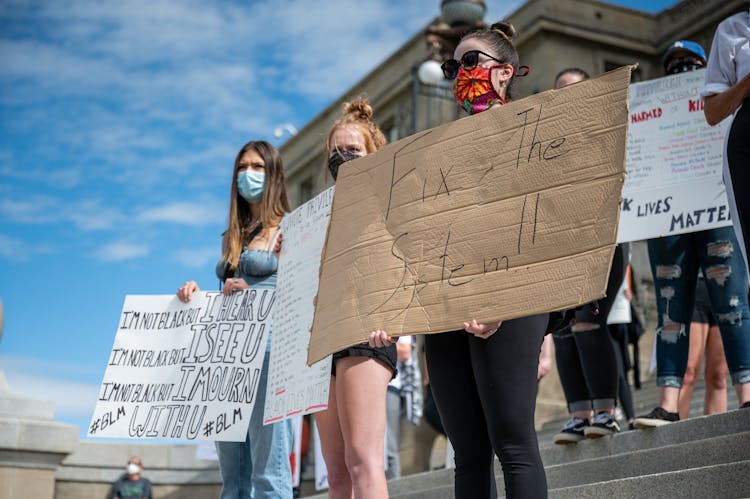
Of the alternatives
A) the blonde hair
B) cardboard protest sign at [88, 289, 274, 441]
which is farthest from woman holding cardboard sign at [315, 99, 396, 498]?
the blonde hair

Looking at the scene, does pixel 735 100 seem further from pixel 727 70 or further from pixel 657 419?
pixel 657 419

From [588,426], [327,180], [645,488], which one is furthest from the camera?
[588,426]

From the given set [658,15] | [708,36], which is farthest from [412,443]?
[658,15]

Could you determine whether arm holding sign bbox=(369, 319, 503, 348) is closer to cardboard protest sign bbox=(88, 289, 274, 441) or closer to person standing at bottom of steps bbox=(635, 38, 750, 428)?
cardboard protest sign bbox=(88, 289, 274, 441)

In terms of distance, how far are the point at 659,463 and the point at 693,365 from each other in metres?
1.56

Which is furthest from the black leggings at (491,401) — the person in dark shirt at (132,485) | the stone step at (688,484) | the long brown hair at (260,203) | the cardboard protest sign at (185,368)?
the person in dark shirt at (132,485)

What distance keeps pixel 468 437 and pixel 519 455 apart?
0.83ft

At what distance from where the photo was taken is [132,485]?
10.6 meters

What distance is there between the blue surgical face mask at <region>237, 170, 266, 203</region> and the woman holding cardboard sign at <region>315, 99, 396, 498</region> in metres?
1.32

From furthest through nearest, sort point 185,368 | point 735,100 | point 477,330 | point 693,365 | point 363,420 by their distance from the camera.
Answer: point 693,365 → point 185,368 → point 735,100 → point 363,420 → point 477,330

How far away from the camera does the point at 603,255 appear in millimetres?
2922

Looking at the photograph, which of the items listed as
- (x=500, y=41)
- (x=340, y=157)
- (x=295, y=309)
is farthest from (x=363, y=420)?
(x=500, y=41)

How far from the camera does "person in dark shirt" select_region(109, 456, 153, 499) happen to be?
10508 mm

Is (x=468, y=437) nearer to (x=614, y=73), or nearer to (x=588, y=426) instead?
(x=614, y=73)
